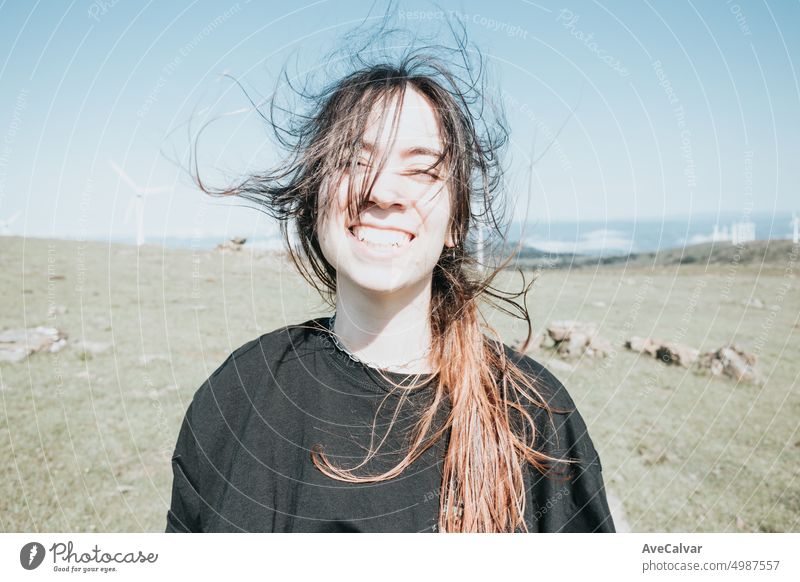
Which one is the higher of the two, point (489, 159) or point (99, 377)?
point (489, 159)

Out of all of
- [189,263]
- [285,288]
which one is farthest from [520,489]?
[189,263]

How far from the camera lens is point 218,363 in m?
5.16

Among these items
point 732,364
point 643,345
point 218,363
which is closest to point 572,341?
point 643,345

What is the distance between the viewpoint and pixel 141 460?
10.5ft

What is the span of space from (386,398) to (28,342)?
3795mm

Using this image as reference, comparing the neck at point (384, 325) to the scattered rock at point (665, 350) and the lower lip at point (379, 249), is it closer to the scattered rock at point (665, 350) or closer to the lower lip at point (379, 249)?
the lower lip at point (379, 249)

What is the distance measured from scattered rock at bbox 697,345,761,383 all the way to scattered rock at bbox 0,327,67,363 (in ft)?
17.1

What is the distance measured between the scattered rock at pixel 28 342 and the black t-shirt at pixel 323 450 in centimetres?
298

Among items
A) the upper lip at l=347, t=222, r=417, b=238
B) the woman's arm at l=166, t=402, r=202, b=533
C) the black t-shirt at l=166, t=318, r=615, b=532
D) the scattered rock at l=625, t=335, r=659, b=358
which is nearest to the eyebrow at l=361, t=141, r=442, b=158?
the upper lip at l=347, t=222, r=417, b=238

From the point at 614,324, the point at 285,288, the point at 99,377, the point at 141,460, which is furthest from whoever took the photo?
the point at 285,288

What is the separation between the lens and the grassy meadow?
2828 mm

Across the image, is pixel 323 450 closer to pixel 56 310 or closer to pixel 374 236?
pixel 374 236
